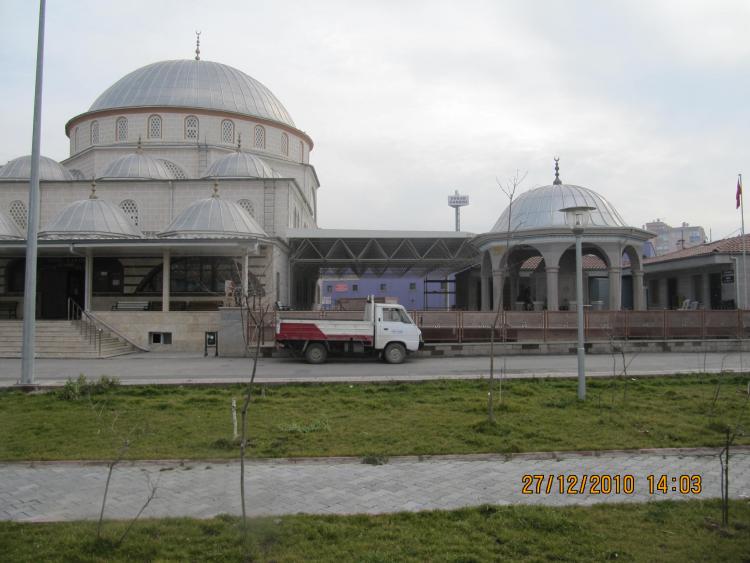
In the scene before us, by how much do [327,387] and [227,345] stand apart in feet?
29.7

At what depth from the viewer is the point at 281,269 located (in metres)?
31.6

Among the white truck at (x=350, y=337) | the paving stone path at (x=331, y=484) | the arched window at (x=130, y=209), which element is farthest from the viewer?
the arched window at (x=130, y=209)

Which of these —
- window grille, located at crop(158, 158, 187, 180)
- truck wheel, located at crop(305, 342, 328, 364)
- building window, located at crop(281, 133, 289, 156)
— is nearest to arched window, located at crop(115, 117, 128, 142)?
window grille, located at crop(158, 158, 187, 180)

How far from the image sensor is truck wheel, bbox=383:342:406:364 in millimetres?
A: 17953

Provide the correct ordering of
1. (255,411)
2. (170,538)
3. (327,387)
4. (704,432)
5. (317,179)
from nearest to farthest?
(170,538) < (704,432) < (255,411) < (327,387) < (317,179)

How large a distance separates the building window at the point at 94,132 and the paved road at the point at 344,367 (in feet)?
72.7

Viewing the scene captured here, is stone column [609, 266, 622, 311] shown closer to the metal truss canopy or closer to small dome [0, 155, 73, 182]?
the metal truss canopy

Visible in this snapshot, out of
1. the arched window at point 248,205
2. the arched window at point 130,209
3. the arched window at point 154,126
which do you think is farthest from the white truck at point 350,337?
the arched window at point 154,126

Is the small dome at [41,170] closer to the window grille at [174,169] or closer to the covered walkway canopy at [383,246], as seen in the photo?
the window grille at [174,169]

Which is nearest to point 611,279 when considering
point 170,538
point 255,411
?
point 255,411

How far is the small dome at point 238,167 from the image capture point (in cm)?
3344

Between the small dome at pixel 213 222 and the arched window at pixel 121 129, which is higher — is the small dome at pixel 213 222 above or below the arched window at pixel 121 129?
below

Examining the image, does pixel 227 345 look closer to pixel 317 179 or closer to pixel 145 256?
pixel 145 256

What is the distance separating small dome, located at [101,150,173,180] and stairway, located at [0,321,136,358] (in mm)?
12497
